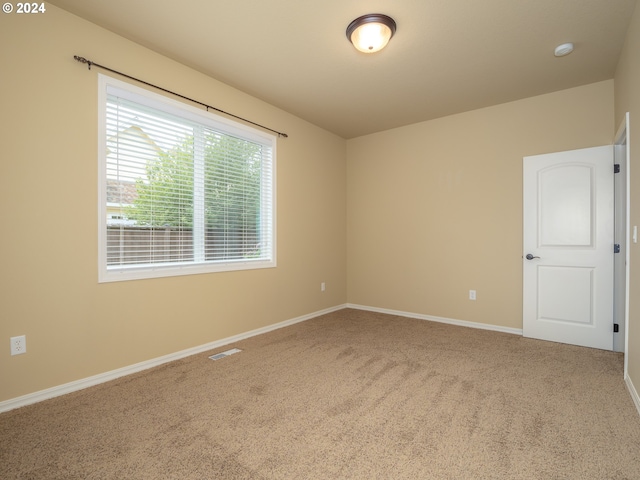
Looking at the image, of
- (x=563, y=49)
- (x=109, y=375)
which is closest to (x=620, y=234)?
(x=563, y=49)

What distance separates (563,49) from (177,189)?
142 inches

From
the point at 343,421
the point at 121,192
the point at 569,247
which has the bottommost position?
the point at 343,421

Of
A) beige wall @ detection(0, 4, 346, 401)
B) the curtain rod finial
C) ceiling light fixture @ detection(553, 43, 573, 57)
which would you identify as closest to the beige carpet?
beige wall @ detection(0, 4, 346, 401)

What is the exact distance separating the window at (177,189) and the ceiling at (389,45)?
457mm

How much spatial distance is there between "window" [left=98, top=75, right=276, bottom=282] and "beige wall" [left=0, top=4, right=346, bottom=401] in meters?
0.13

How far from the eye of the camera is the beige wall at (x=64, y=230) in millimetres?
2193

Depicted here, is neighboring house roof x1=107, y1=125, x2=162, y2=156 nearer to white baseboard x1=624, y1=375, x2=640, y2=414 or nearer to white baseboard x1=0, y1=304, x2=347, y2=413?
white baseboard x1=0, y1=304, x2=347, y2=413

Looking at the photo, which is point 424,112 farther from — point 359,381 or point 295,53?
point 359,381

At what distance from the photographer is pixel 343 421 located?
2039mm

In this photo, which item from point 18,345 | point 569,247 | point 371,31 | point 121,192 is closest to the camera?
point 18,345

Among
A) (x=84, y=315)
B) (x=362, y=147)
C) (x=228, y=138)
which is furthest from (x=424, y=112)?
(x=84, y=315)

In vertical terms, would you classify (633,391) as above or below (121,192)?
below

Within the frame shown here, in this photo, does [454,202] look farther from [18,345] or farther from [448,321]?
[18,345]

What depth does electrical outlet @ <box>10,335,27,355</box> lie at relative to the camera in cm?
220
